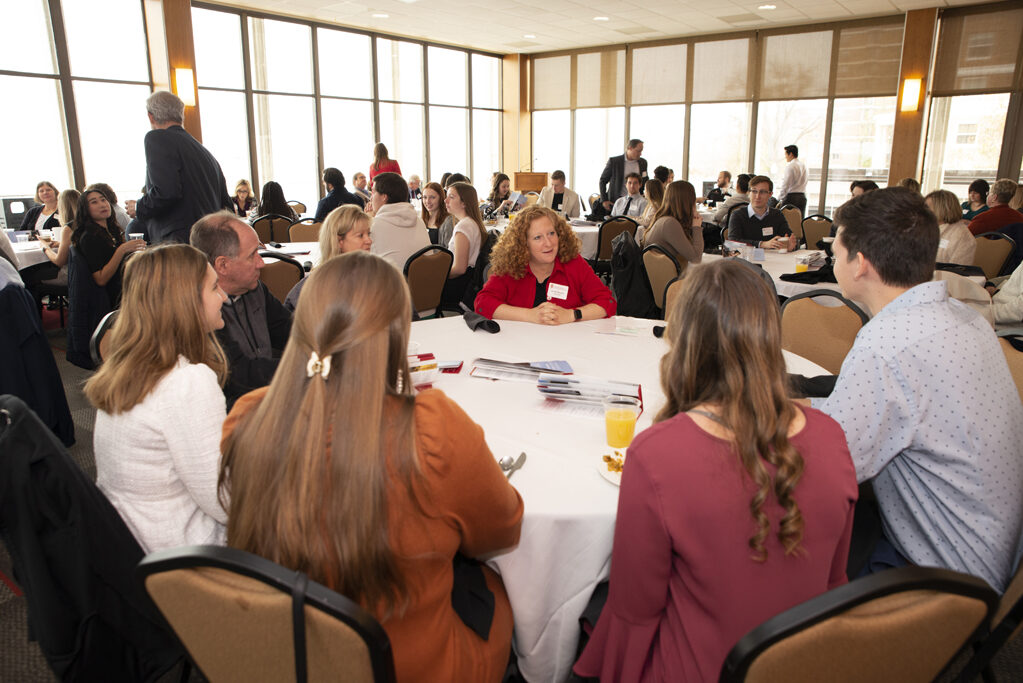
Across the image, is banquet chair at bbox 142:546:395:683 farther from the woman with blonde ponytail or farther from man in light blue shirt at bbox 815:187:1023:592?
man in light blue shirt at bbox 815:187:1023:592

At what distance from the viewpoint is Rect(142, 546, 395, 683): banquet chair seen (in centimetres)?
85

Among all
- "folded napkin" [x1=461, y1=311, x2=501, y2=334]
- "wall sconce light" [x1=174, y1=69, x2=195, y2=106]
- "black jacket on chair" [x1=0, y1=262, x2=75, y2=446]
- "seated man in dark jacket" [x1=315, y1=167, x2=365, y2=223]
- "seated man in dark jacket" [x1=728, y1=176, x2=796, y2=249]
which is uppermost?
"wall sconce light" [x1=174, y1=69, x2=195, y2=106]

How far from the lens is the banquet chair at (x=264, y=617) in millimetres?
854

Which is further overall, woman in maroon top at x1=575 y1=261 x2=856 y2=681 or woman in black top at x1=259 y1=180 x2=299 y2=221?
woman in black top at x1=259 y1=180 x2=299 y2=221

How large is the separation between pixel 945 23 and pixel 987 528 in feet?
35.8

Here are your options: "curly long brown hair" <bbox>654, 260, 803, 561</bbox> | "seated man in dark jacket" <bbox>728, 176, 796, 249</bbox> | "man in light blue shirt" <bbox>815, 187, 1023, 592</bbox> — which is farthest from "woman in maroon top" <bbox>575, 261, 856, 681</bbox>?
"seated man in dark jacket" <bbox>728, 176, 796, 249</bbox>

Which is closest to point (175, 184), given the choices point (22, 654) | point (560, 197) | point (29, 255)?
point (29, 255)

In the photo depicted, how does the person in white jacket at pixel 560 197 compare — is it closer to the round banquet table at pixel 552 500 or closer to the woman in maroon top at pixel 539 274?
the woman in maroon top at pixel 539 274

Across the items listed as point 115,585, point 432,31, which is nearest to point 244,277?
point 115,585

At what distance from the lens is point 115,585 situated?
1375mm

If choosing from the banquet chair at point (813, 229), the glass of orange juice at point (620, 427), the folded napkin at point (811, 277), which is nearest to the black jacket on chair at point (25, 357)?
the glass of orange juice at point (620, 427)

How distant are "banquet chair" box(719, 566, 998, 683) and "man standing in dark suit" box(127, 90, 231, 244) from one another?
431 cm

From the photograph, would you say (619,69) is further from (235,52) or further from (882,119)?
(235,52)

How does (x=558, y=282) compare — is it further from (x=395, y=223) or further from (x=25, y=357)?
(x=25, y=357)
